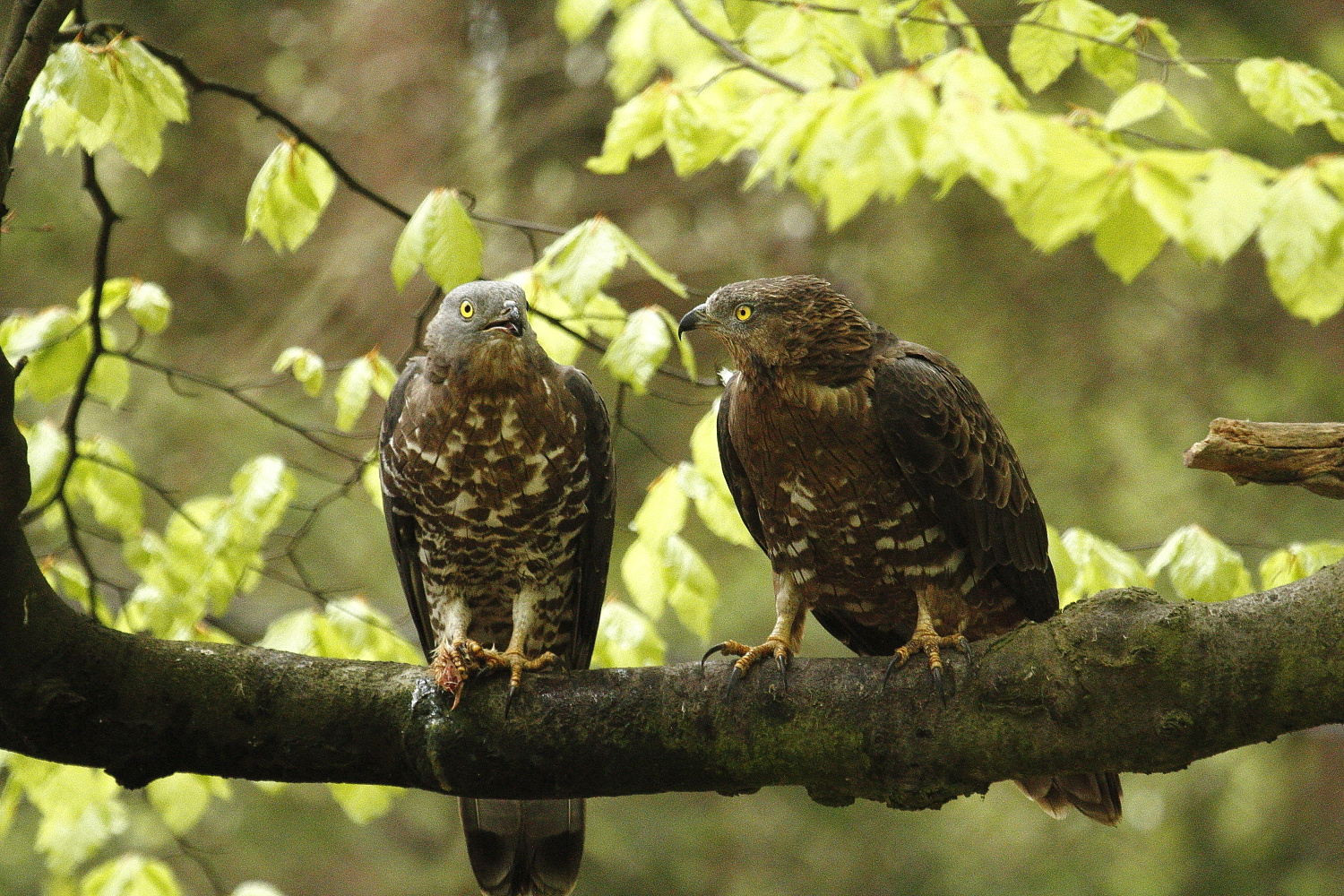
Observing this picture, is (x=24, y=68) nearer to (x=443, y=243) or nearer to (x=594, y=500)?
(x=443, y=243)

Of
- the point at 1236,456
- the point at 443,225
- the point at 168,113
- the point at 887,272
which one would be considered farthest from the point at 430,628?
the point at 887,272

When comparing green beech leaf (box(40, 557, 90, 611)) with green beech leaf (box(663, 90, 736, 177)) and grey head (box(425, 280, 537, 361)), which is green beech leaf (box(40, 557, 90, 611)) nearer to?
grey head (box(425, 280, 537, 361))

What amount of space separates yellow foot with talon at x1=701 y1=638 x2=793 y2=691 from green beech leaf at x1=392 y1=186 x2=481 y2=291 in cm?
149

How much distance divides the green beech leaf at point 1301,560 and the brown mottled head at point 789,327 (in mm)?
1588

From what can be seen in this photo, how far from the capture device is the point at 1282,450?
2.98 meters

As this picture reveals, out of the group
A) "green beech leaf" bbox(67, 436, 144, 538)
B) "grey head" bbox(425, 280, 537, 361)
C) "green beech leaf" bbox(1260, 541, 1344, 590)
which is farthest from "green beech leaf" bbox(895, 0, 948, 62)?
"green beech leaf" bbox(67, 436, 144, 538)

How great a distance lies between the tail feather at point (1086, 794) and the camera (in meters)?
3.81

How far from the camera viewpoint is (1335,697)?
106 inches

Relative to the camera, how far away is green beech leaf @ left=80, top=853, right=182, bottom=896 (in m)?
4.54

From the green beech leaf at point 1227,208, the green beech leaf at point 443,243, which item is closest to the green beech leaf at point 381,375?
the green beech leaf at point 443,243

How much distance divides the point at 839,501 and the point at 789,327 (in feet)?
1.83

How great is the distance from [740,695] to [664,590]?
3.86ft

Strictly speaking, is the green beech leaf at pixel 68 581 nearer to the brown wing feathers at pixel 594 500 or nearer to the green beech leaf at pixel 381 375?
the green beech leaf at pixel 381 375

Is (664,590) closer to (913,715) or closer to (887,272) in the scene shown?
(913,715)
